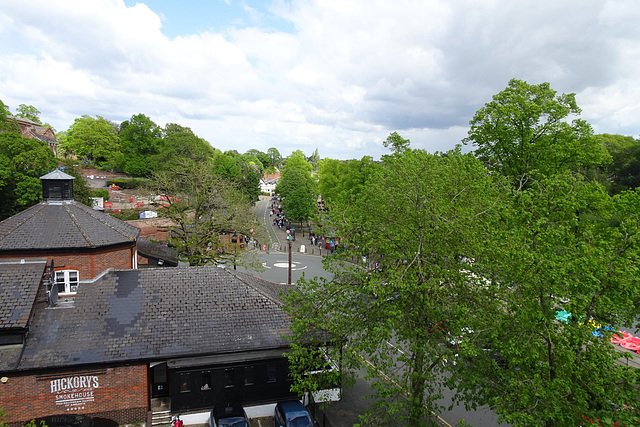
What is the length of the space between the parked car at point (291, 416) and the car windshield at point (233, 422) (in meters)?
1.38

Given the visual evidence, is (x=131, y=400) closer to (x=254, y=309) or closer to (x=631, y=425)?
(x=254, y=309)

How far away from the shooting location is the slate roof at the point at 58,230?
1753cm

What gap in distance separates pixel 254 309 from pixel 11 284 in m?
9.17

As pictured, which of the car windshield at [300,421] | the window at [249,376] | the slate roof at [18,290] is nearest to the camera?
the slate roof at [18,290]

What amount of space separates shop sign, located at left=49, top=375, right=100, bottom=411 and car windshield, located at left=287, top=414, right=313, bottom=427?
7.19m

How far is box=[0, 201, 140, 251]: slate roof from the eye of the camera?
1753cm

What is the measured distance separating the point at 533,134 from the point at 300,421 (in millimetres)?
21063

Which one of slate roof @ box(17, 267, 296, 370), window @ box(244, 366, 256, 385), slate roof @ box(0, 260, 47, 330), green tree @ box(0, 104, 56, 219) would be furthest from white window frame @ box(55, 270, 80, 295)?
green tree @ box(0, 104, 56, 219)

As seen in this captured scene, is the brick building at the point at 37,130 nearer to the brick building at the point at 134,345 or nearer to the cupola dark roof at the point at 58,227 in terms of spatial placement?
the cupola dark roof at the point at 58,227

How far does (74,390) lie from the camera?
1428 cm

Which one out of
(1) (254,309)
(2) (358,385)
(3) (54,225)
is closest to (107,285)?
(3) (54,225)

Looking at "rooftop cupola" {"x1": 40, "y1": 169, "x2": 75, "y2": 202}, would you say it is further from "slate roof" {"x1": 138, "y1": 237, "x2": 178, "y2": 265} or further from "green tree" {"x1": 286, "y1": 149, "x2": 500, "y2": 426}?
"green tree" {"x1": 286, "y1": 149, "x2": 500, "y2": 426}

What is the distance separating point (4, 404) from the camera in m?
13.7

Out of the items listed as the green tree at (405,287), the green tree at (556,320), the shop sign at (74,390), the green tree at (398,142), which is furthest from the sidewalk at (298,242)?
the green tree at (556,320)
